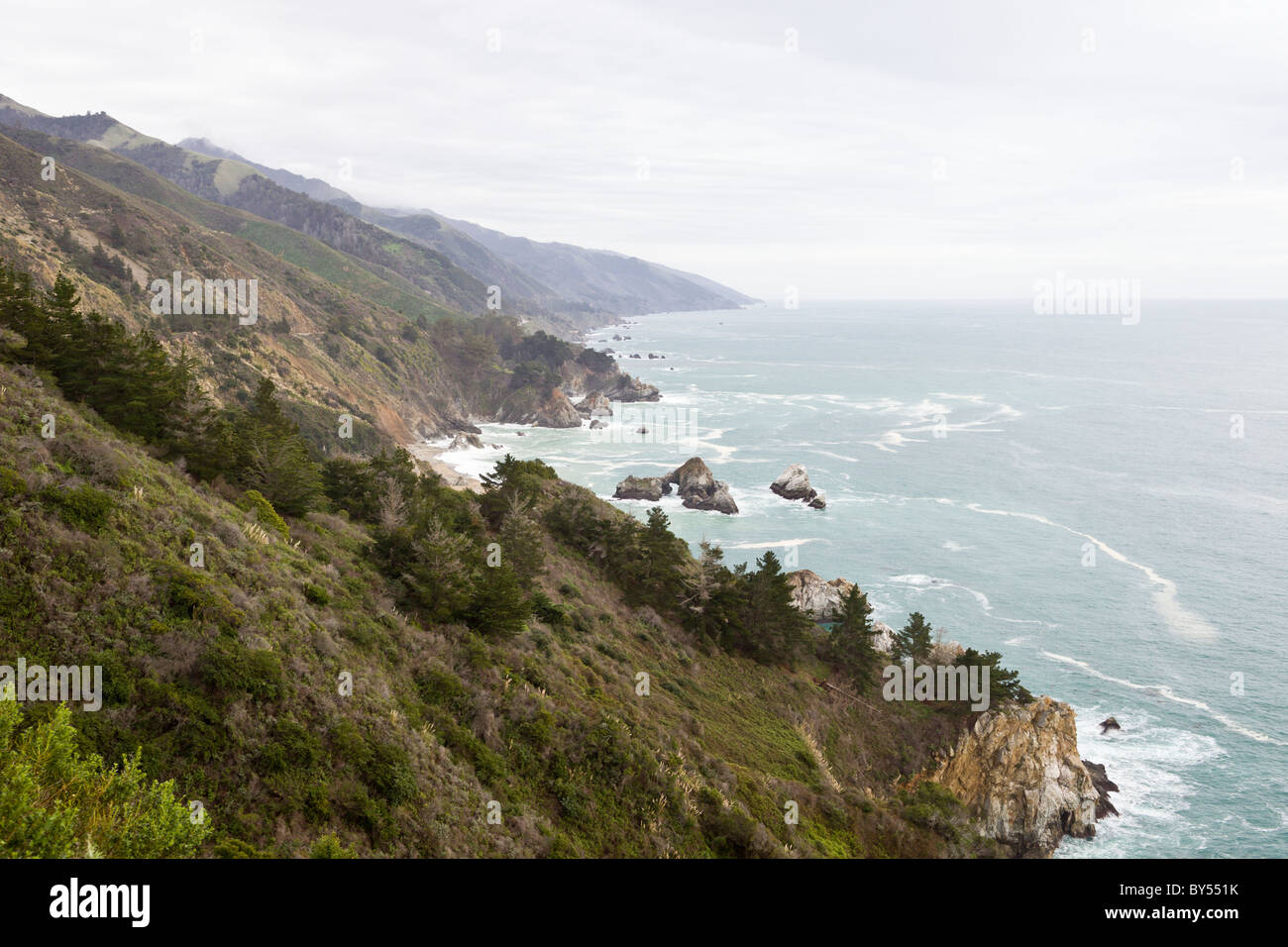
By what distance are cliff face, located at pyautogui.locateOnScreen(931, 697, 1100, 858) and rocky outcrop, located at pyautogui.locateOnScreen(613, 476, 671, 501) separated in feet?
176

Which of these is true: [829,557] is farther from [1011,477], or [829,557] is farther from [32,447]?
[32,447]

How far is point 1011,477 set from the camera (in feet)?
307

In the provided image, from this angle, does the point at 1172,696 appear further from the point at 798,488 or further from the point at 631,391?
the point at 631,391

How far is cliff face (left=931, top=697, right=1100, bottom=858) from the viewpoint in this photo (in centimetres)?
3512

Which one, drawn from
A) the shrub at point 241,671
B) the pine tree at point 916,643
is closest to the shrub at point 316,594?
the shrub at point 241,671

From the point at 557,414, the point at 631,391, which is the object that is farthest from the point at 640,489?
the point at 631,391

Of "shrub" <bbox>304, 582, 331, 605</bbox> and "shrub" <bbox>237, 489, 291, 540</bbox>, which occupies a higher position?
"shrub" <bbox>237, 489, 291, 540</bbox>

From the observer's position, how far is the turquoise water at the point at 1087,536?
132 ft

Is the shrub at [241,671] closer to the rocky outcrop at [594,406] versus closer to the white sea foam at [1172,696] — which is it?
the white sea foam at [1172,696]

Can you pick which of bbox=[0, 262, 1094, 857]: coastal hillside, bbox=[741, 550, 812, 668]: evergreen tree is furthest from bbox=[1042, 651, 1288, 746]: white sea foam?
bbox=[741, 550, 812, 668]: evergreen tree

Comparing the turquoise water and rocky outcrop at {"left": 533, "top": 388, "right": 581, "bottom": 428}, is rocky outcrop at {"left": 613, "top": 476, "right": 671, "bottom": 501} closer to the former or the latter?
the turquoise water
